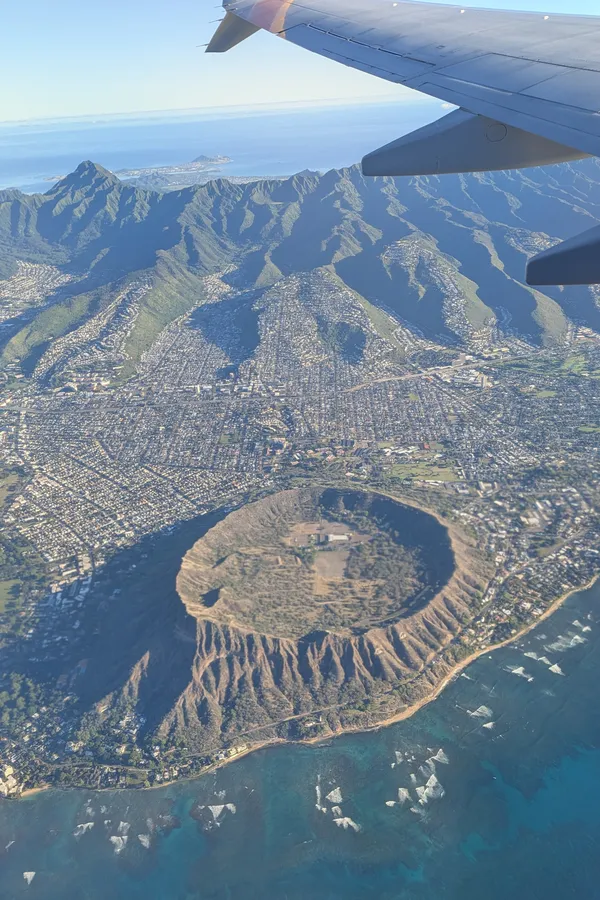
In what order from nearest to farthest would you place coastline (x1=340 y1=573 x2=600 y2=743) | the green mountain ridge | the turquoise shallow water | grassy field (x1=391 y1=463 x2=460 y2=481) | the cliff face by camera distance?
the turquoise shallow water, coastline (x1=340 y1=573 x2=600 y2=743), the cliff face, grassy field (x1=391 y1=463 x2=460 y2=481), the green mountain ridge

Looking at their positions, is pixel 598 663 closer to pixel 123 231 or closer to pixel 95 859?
pixel 95 859

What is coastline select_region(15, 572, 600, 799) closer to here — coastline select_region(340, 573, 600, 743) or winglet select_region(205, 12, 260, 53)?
coastline select_region(340, 573, 600, 743)

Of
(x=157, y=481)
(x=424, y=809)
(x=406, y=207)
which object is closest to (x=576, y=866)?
(x=424, y=809)

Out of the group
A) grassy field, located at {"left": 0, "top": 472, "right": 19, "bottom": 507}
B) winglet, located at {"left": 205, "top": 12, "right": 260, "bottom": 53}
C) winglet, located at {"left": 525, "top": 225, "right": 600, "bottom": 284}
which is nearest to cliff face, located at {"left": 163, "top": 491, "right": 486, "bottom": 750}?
grassy field, located at {"left": 0, "top": 472, "right": 19, "bottom": 507}

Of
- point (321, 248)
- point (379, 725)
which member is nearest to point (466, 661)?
point (379, 725)

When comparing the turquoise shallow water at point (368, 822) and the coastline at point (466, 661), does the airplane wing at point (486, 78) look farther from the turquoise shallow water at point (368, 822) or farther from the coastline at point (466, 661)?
the coastline at point (466, 661)

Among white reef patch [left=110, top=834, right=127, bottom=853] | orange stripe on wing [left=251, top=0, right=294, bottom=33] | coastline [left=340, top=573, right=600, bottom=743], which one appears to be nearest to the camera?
orange stripe on wing [left=251, top=0, right=294, bottom=33]

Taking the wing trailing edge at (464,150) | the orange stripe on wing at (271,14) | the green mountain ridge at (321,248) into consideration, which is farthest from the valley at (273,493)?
the orange stripe on wing at (271,14)
